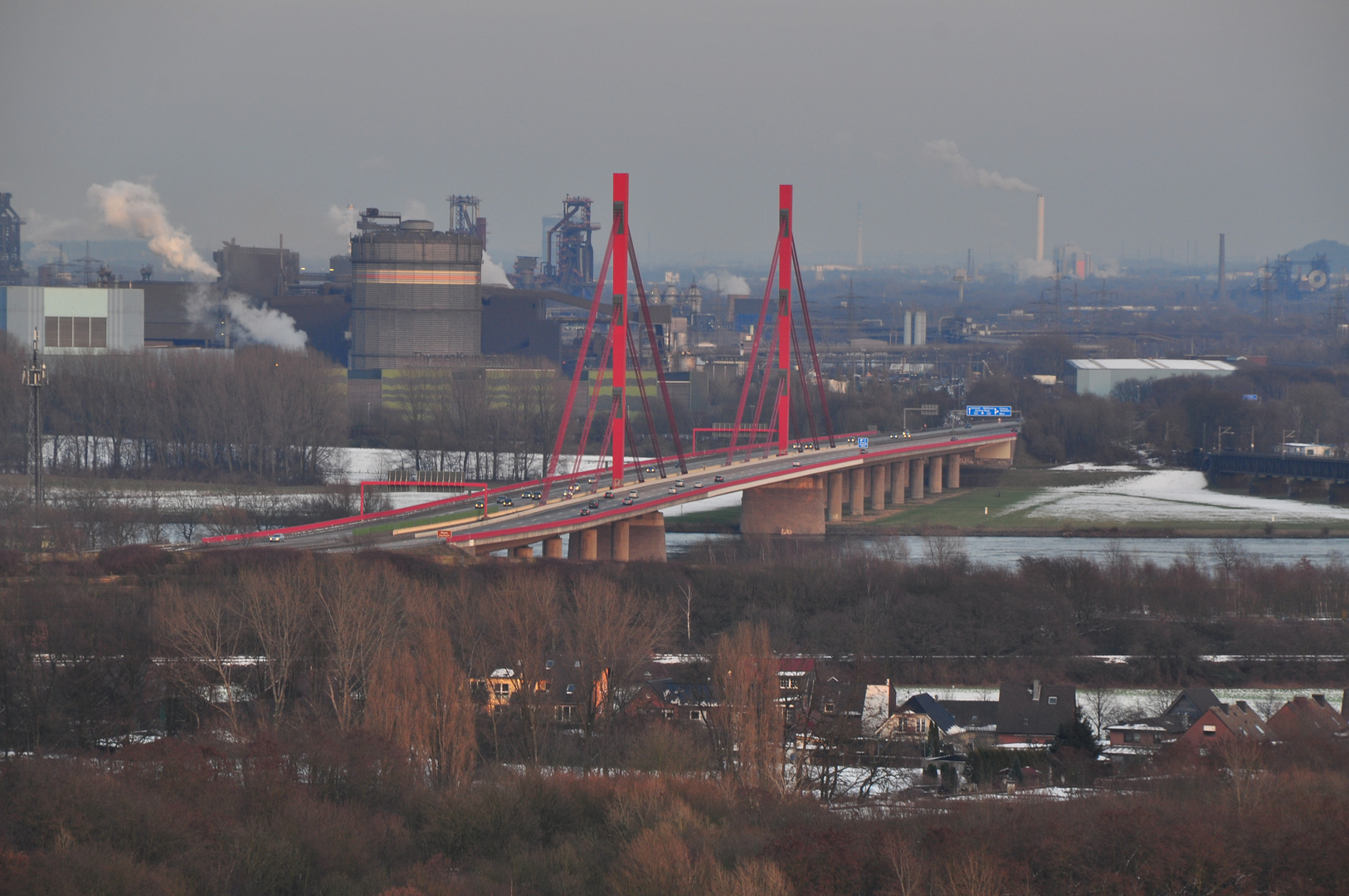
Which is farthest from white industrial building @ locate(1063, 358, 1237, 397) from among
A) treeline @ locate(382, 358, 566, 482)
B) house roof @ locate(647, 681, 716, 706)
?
house roof @ locate(647, 681, 716, 706)

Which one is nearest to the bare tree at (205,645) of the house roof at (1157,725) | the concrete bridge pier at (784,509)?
the house roof at (1157,725)

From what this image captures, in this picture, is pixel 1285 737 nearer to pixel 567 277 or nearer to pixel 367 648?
pixel 367 648

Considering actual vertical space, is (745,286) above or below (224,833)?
above

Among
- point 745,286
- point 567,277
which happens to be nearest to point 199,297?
point 567,277

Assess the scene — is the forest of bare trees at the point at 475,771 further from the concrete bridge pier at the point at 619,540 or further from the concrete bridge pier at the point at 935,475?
the concrete bridge pier at the point at 935,475

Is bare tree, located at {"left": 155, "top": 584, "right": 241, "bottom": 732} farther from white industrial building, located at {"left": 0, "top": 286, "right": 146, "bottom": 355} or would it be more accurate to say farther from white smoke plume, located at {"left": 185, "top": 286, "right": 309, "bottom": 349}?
white smoke plume, located at {"left": 185, "top": 286, "right": 309, "bottom": 349}

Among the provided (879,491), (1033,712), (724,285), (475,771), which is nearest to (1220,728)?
(1033,712)

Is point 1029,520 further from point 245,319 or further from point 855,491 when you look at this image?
point 245,319
